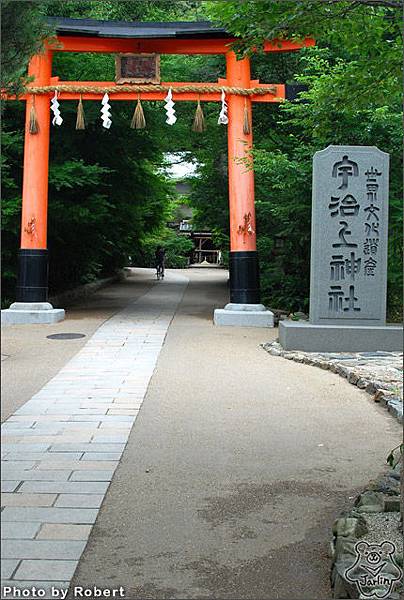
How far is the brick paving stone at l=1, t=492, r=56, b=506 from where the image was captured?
3891 millimetres

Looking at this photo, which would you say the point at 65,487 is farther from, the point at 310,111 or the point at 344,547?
the point at 310,111

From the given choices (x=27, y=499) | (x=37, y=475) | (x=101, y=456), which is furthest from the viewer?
(x=101, y=456)

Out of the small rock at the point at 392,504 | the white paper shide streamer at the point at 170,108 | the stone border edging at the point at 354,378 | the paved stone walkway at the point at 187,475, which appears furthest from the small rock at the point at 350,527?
the white paper shide streamer at the point at 170,108

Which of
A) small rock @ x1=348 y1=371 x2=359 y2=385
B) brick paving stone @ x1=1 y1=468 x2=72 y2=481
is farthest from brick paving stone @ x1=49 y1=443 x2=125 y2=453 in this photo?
small rock @ x1=348 y1=371 x2=359 y2=385

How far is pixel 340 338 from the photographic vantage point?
9.98 metres

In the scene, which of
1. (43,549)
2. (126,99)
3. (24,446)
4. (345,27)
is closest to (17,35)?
(345,27)

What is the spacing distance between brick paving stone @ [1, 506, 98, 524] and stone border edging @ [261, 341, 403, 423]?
11.3ft

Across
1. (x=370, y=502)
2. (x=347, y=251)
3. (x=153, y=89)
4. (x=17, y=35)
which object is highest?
(x=153, y=89)

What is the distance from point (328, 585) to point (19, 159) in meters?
13.6

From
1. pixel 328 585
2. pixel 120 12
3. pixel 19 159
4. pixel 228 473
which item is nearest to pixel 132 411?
pixel 228 473

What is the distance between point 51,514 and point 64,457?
A: 1141 millimetres

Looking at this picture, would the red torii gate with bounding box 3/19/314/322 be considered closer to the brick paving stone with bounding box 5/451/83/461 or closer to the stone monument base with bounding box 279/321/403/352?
the stone monument base with bounding box 279/321/403/352

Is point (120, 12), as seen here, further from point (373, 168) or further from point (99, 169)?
point (373, 168)

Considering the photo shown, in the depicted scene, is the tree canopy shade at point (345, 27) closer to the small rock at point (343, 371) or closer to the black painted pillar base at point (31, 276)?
the small rock at point (343, 371)
